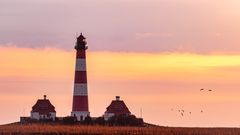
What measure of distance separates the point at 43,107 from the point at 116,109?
6.70 metres

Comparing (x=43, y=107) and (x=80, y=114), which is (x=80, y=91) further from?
(x=43, y=107)

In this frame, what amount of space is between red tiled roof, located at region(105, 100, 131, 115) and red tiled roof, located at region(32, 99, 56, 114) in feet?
17.4

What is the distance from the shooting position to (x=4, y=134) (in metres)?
70.8

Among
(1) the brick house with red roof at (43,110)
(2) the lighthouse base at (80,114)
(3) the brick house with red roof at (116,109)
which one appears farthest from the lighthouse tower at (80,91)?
(1) the brick house with red roof at (43,110)

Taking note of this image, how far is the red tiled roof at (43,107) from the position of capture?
355 ft

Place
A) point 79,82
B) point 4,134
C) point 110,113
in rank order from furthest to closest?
point 110,113 < point 79,82 < point 4,134

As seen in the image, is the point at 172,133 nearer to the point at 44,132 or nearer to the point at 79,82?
the point at 44,132

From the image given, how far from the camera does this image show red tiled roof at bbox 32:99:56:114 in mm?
108250

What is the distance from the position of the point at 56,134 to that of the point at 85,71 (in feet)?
94.1

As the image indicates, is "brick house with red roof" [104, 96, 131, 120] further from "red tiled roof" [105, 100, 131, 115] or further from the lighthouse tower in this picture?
the lighthouse tower

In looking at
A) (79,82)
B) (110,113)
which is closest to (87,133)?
(79,82)

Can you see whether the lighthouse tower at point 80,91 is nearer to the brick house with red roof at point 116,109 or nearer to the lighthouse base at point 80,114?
the lighthouse base at point 80,114

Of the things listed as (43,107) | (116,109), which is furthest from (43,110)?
(116,109)

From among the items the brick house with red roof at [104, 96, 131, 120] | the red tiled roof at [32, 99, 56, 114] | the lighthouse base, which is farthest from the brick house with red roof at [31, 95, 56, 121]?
the lighthouse base
